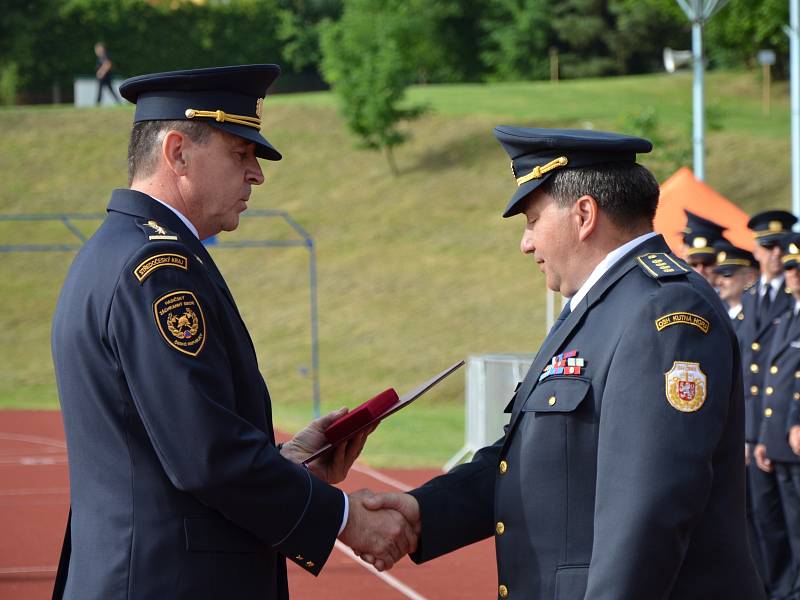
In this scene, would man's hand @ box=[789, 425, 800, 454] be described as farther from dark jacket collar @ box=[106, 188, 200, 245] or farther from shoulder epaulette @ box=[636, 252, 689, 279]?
dark jacket collar @ box=[106, 188, 200, 245]

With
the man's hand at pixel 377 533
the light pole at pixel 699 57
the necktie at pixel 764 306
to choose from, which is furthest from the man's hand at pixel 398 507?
the light pole at pixel 699 57

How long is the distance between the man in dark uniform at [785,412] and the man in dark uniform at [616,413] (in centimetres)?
504

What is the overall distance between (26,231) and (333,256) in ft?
28.3

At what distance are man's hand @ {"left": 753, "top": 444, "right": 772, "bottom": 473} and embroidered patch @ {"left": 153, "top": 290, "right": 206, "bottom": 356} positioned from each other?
5960 millimetres

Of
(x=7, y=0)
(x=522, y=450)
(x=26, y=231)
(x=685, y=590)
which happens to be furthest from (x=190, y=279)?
(x=7, y=0)

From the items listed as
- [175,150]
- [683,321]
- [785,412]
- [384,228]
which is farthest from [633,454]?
[384,228]

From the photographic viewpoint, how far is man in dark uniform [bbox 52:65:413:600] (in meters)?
2.94

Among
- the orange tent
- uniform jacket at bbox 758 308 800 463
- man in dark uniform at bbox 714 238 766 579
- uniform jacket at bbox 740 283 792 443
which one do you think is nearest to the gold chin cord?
uniform jacket at bbox 758 308 800 463

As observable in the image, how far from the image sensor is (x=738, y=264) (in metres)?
9.23

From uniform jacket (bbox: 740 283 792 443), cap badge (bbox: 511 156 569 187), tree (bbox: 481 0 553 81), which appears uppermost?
tree (bbox: 481 0 553 81)

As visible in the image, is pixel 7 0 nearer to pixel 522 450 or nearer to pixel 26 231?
pixel 26 231

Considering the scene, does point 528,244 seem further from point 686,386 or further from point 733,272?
point 733,272

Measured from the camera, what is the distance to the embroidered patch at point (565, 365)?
302 centimetres

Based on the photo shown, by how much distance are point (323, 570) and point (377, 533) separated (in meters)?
5.18
